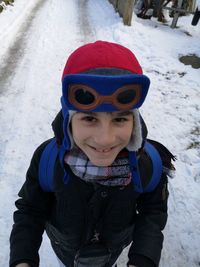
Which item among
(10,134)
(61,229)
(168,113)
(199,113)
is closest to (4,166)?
(10,134)

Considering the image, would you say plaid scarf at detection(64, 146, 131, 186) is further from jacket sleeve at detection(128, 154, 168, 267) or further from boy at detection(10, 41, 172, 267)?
jacket sleeve at detection(128, 154, 168, 267)

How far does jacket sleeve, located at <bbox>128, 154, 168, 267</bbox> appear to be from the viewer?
1646 millimetres

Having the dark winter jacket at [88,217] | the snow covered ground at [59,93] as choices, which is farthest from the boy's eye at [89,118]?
the snow covered ground at [59,93]

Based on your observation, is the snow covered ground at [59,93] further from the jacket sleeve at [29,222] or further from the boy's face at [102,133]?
the boy's face at [102,133]

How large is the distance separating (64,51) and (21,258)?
637cm

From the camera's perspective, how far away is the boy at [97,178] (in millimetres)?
1301

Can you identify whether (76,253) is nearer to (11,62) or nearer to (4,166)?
(4,166)

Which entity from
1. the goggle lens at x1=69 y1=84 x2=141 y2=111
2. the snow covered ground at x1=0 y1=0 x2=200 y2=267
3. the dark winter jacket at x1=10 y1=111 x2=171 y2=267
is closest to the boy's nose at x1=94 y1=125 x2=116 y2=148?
the goggle lens at x1=69 y1=84 x2=141 y2=111

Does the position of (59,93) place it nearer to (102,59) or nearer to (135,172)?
(135,172)

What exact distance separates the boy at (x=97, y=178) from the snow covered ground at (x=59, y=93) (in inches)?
41.5

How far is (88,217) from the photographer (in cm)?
162

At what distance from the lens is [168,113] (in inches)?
196

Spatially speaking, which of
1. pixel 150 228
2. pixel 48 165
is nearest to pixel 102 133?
pixel 48 165

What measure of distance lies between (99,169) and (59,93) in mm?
3929
